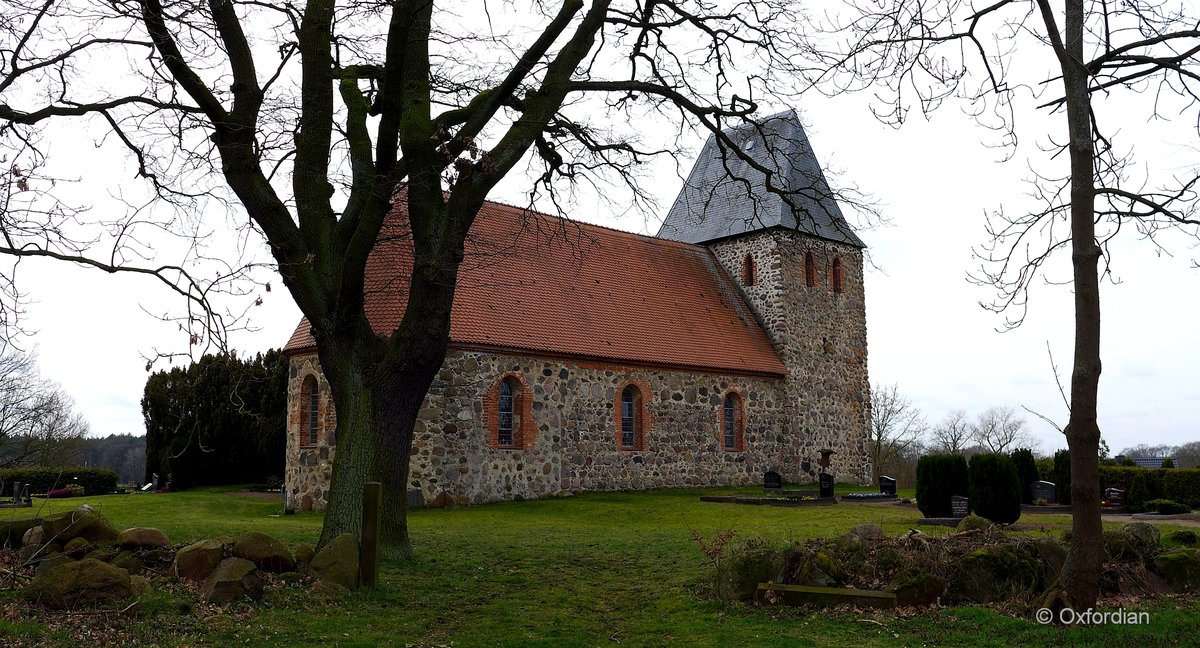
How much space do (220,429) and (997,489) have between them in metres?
23.1

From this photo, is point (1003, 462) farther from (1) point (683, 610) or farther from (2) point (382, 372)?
(2) point (382, 372)

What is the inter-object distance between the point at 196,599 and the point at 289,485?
12847 mm

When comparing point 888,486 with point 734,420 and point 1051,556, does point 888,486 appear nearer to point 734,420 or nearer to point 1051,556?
point 734,420

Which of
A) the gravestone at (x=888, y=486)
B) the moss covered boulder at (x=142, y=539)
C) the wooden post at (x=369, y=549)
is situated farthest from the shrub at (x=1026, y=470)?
the moss covered boulder at (x=142, y=539)

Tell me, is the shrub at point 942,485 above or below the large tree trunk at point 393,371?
below

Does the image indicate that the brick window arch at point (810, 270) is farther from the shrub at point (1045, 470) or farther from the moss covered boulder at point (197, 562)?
the moss covered boulder at point (197, 562)

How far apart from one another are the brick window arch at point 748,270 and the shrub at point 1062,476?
35.4 feet

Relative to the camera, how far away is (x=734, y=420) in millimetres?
24797

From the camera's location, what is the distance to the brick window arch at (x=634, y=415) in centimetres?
2233

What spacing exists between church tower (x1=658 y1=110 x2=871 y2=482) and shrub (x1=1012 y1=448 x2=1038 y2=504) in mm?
7523

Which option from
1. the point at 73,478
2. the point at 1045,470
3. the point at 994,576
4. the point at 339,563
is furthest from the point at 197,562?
the point at 73,478

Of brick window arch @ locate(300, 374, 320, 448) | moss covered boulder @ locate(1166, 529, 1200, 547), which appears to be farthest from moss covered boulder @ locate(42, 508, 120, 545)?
brick window arch @ locate(300, 374, 320, 448)

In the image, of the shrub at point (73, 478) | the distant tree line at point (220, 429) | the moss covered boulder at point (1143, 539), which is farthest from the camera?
the shrub at point (73, 478)

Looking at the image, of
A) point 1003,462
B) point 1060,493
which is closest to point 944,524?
point 1003,462
